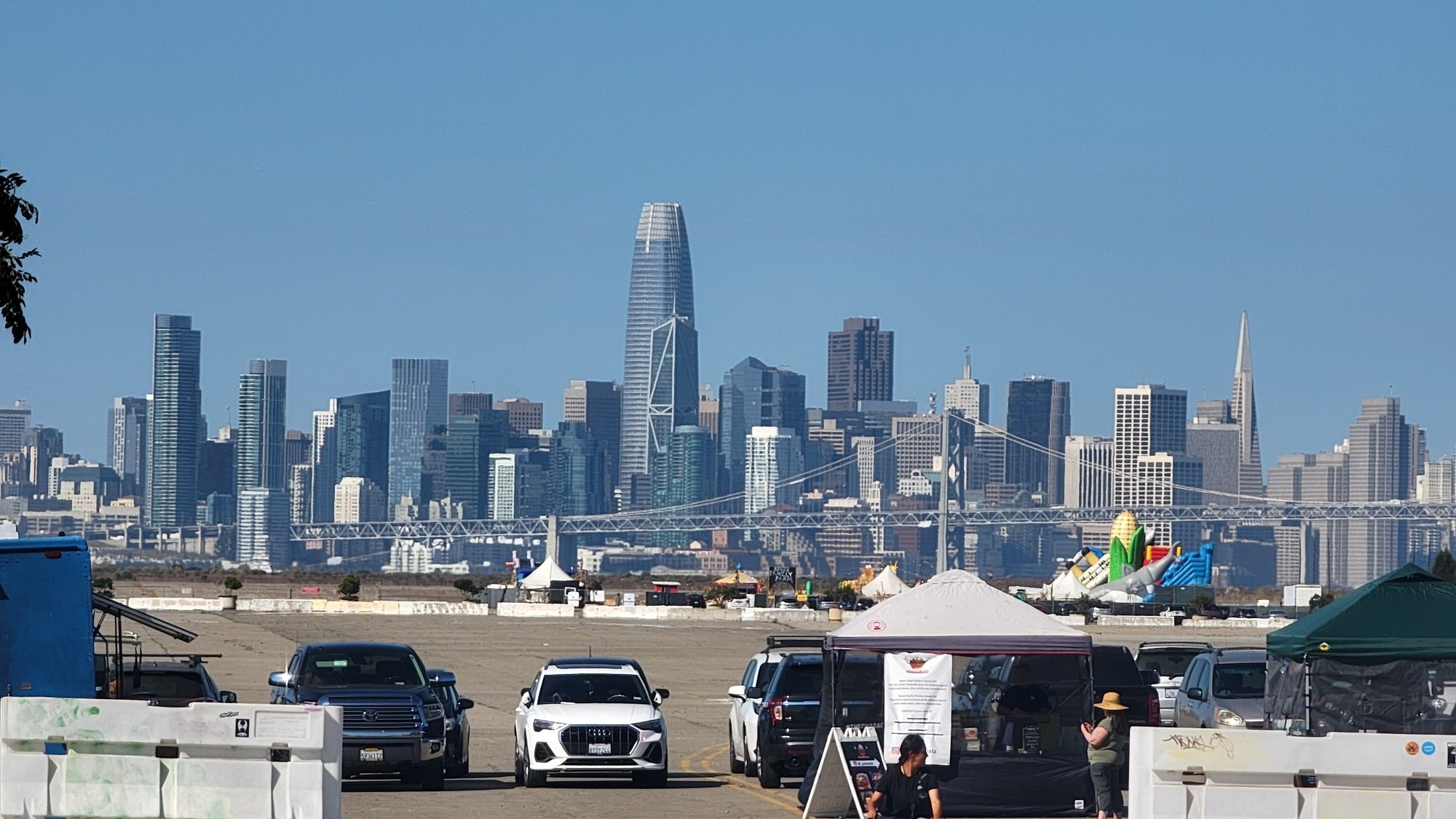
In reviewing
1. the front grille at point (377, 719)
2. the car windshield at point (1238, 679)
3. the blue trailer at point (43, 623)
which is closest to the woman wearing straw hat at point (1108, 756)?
the car windshield at point (1238, 679)

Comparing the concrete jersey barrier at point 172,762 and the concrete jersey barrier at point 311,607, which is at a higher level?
the concrete jersey barrier at point 172,762

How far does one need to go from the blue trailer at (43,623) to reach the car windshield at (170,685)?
3.54 m

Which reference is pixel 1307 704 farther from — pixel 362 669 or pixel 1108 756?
pixel 362 669

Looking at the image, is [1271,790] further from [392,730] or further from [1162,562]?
[1162,562]

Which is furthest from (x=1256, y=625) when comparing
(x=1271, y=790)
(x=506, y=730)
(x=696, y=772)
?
(x=1271, y=790)

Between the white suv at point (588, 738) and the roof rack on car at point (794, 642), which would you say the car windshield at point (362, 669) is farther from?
the roof rack on car at point (794, 642)

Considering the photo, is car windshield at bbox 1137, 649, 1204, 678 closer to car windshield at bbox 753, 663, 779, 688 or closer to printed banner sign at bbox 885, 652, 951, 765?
car windshield at bbox 753, 663, 779, 688

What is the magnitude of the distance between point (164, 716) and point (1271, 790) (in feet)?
24.3

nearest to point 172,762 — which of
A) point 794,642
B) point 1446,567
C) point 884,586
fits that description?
point 794,642

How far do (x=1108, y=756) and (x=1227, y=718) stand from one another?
6150 millimetres

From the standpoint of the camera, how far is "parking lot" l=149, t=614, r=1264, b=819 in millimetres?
19453

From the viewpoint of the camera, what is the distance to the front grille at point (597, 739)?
21.0 m

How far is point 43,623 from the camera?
16250mm

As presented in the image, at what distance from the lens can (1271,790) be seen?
14.2m
